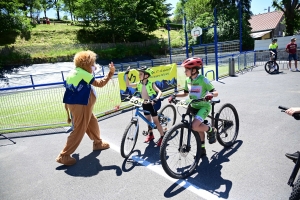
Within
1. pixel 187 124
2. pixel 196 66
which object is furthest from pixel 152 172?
pixel 196 66

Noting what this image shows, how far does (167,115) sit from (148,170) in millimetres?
2141

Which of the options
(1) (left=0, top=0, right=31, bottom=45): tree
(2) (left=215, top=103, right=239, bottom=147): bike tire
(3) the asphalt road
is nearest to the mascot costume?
(3) the asphalt road

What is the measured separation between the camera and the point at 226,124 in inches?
172

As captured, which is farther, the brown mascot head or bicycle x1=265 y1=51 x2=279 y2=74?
bicycle x1=265 y1=51 x2=279 y2=74

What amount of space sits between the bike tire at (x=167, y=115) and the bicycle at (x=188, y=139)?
0.78 meters

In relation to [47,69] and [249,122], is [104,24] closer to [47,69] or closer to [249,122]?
[47,69]

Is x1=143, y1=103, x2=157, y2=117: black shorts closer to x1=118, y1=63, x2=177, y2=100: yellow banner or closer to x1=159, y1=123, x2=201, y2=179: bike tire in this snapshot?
x1=159, y1=123, x2=201, y2=179: bike tire

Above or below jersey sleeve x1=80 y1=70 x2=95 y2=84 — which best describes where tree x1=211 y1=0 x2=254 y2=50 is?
above

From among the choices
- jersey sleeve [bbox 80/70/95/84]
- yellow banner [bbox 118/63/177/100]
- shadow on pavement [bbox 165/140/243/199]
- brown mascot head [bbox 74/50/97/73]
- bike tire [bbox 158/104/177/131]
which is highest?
brown mascot head [bbox 74/50/97/73]

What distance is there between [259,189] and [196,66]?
2.13m

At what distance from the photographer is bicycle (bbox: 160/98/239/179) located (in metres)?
3.44

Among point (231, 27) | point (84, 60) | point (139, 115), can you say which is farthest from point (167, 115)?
point (231, 27)

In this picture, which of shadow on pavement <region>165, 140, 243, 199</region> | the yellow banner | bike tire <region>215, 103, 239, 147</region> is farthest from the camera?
the yellow banner

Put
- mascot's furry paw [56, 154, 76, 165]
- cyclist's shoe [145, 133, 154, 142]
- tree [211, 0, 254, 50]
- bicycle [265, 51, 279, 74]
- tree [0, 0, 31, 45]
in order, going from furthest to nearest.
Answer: tree [211, 0, 254, 50], tree [0, 0, 31, 45], bicycle [265, 51, 279, 74], cyclist's shoe [145, 133, 154, 142], mascot's furry paw [56, 154, 76, 165]
